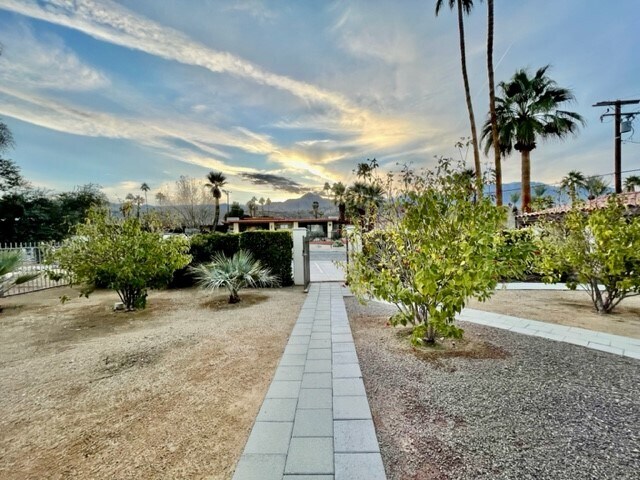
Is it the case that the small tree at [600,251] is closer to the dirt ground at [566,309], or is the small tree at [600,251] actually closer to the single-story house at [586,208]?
the dirt ground at [566,309]

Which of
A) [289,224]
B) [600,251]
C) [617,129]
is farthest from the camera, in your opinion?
[289,224]

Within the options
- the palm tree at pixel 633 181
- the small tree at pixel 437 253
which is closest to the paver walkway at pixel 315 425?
the small tree at pixel 437 253

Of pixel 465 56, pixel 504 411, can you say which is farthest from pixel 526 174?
pixel 504 411

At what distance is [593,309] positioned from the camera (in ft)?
19.7

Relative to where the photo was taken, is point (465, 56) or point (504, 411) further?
point (465, 56)

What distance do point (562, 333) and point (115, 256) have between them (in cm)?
801

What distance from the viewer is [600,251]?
17.7 feet

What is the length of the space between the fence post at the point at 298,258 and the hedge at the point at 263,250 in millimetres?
146

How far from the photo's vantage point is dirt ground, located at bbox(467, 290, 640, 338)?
4989 mm

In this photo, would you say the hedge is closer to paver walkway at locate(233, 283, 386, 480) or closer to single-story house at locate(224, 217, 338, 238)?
paver walkway at locate(233, 283, 386, 480)

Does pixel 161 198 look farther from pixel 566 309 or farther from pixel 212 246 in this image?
pixel 566 309

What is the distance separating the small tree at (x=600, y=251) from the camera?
5184 mm

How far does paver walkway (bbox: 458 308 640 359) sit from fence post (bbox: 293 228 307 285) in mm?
4936

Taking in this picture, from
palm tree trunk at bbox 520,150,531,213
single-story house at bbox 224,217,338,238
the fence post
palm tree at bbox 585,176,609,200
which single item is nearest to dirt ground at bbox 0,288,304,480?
the fence post
